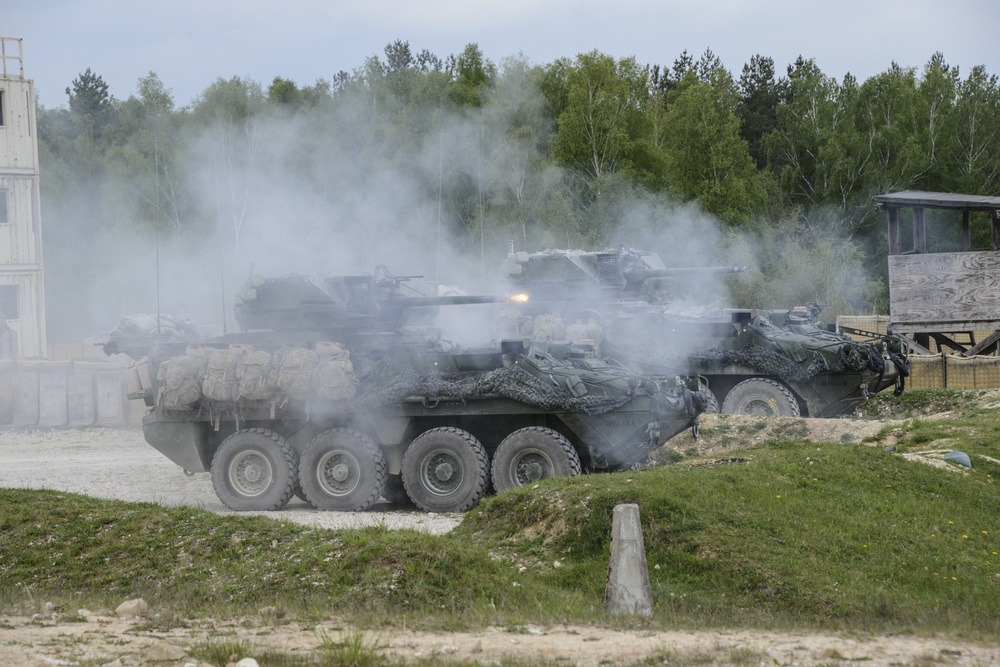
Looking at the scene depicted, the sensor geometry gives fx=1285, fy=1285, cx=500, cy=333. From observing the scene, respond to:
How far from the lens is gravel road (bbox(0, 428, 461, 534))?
13227 millimetres

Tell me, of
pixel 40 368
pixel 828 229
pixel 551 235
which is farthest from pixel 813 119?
pixel 40 368

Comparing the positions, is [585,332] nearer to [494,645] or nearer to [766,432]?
[766,432]

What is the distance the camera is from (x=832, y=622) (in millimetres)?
8492

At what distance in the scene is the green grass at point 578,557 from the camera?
873 centimetres

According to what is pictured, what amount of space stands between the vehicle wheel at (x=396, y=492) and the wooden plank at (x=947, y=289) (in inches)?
397

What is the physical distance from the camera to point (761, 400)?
18.8 m

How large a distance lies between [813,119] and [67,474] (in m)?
31.4

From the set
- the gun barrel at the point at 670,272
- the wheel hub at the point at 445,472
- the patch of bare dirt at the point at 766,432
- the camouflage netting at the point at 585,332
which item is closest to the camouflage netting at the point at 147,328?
the wheel hub at the point at 445,472

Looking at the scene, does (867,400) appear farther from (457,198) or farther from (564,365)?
(457,198)

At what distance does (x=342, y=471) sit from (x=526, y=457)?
82.4 inches

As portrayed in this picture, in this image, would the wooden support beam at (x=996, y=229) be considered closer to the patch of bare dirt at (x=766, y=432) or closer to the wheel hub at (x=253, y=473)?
the patch of bare dirt at (x=766, y=432)

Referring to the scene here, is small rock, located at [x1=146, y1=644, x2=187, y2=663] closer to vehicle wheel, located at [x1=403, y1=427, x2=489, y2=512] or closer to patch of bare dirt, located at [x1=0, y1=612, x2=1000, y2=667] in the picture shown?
patch of bare dirt, located at [x1=0, y1=612, x2=1000, y2=667]

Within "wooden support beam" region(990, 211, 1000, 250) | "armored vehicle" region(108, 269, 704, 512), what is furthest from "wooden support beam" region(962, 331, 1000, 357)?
"armored vehicle" region(108, 269, 704, 512)

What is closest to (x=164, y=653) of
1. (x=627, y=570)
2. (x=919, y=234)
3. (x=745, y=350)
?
(x=627, y=570)
